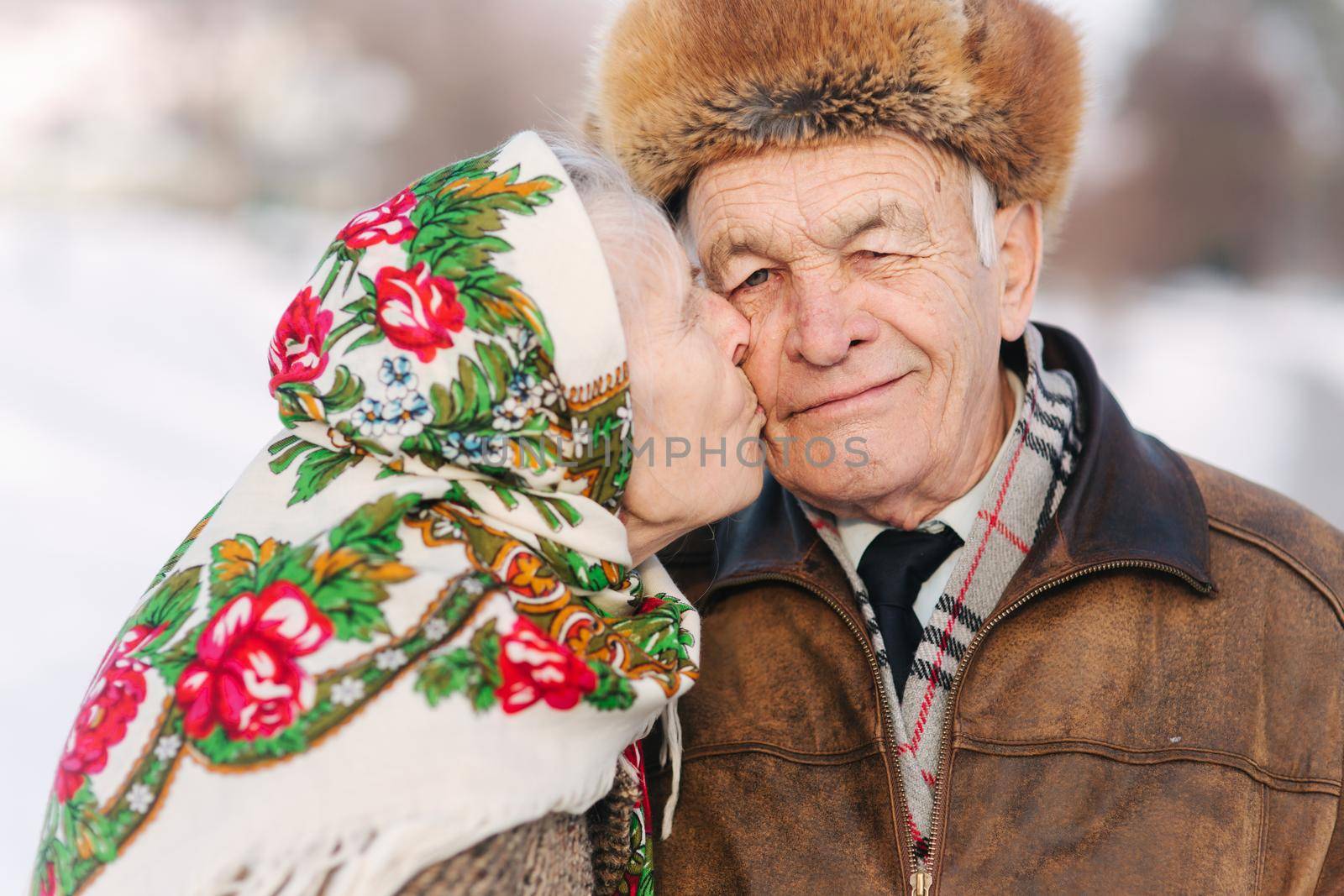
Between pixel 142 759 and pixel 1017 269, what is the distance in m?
1.67

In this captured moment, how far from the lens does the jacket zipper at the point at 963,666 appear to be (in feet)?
5.59

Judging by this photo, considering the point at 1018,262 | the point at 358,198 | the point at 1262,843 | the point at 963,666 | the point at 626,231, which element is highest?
the point at 358,198

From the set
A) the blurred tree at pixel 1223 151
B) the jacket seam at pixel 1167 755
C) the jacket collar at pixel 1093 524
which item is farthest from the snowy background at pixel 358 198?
the jacket seam at pixel 1167 755

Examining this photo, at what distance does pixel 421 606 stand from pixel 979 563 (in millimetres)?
1038

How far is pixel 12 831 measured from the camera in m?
3.31

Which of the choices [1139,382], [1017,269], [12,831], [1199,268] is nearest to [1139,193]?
[1199,268]

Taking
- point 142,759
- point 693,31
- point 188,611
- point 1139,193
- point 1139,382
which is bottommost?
point 1139,382

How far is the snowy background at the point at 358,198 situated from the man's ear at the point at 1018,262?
160 inches

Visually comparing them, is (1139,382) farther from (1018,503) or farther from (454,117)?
(1018,503)

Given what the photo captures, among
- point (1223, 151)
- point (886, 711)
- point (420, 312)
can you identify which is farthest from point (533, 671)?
point (1223, 151)

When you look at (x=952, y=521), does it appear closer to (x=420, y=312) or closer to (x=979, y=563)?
(x=979, y=563)

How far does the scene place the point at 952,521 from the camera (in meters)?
2.06

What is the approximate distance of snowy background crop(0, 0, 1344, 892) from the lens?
5.80 m

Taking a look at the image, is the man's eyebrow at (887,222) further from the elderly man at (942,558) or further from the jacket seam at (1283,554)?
the jacket seam at (1283,554)
